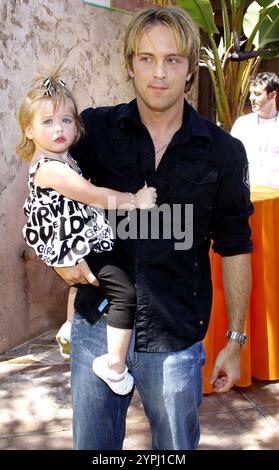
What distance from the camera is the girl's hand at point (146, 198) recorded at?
1907mm

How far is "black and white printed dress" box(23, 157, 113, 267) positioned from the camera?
203 cm

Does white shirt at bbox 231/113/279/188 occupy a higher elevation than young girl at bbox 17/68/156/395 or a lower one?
higher

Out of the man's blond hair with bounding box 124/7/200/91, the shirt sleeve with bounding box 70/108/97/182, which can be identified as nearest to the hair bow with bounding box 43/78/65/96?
the shirt sleeve with bounding box 70/108/97/182

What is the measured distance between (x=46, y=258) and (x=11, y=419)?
2120 millimetres

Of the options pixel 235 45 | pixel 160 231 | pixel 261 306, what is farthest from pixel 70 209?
pixel 235 45

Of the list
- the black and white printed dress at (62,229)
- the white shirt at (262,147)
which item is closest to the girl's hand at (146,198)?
the black and white printed dress at (62,229)

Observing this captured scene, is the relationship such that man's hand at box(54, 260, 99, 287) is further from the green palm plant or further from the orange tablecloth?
the green palm plant

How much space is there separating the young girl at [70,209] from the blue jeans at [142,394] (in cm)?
6

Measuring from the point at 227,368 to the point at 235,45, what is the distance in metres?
4.80

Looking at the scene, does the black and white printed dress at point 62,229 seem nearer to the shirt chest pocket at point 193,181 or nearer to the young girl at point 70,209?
the young girl at point 70,209

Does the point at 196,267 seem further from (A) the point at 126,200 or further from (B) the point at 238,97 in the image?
(B) the point at 238,97

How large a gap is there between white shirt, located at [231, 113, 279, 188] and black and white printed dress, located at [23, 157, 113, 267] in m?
3.51

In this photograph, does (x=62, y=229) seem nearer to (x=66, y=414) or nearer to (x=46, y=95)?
(x=46, y=95)

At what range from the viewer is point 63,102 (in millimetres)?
2121
